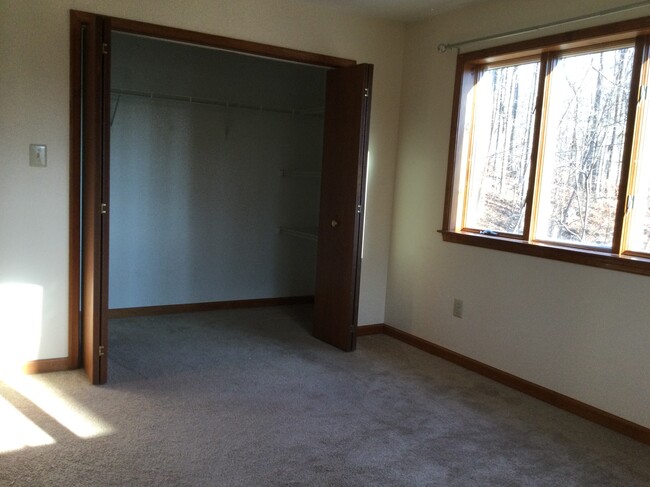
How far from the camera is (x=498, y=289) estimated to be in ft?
11.8

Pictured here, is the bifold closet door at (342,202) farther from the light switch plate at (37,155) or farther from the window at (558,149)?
the light switch plate at (37,155)

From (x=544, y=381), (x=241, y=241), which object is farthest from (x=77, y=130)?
(x=544, y=381)

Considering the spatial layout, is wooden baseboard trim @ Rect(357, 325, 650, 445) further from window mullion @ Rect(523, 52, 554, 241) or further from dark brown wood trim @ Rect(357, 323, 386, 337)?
window mullion @ Rect(523, 52, 554, 241)

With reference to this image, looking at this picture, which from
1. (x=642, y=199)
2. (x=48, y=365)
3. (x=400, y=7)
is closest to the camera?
(x=642, y=199)

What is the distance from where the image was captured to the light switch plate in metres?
3.19

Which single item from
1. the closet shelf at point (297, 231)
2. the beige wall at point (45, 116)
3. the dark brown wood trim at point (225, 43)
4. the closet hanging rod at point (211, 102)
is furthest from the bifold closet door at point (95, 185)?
the closet shelf at point (297, 231)

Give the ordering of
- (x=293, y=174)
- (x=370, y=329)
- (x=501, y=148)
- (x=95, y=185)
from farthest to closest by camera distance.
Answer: (x=293, y=174) < (x=370, y=329) < (x=501, y=148) < (x=95, y=185)

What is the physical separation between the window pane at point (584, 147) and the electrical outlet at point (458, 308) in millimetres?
730

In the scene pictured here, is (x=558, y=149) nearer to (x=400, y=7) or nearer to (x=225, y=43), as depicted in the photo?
(x=400, y=7)

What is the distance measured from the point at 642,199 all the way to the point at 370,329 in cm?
220

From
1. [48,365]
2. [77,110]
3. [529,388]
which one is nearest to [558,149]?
[529,388]

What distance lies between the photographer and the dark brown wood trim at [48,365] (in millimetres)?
3320

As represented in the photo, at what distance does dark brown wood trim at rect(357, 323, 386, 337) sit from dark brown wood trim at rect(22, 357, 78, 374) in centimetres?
202

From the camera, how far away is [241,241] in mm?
5133
